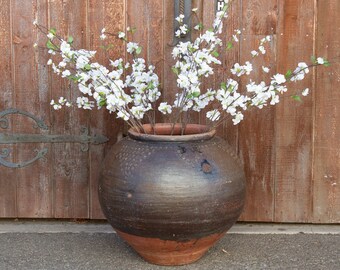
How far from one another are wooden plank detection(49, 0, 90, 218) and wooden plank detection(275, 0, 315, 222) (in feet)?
3.00

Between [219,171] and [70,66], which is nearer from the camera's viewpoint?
[219,171]

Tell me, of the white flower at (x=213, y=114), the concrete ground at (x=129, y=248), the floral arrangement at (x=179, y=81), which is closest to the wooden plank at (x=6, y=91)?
the concrete ground at (x=129, y=248)

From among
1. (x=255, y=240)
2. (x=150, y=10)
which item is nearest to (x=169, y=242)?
(x=255, y=240)

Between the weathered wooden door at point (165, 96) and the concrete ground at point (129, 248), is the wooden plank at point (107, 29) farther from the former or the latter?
the concrete ground at point (129, 248)

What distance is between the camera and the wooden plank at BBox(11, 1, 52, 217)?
121 inches

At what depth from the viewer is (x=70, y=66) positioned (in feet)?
9.91

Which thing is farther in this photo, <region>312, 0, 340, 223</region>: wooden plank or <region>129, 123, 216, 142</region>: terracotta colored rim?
<region>312, 0, 340, 223</region>: wooden plank

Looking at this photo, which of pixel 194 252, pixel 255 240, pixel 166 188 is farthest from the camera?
pixel 255 240

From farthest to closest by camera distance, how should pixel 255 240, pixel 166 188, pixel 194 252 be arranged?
pixel 255 240
pixel 194 252
pixel 166 188

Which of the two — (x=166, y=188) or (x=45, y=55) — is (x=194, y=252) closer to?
(x=166, y=188)

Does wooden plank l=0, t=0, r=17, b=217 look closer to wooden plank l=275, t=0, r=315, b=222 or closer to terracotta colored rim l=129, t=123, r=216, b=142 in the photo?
terracotta colored rim l=129, t=123, r=216, b=142

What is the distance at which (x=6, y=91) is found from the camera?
3.13m

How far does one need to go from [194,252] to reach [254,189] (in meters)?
0.62

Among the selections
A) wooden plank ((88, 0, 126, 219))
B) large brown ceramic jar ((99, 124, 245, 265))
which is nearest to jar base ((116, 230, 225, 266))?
large brown ceramic jar ((99, 124, 245, 265))
